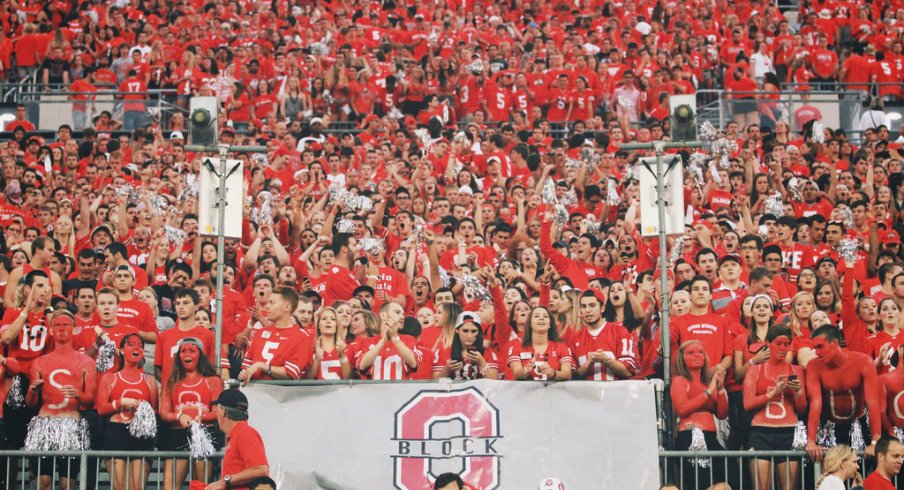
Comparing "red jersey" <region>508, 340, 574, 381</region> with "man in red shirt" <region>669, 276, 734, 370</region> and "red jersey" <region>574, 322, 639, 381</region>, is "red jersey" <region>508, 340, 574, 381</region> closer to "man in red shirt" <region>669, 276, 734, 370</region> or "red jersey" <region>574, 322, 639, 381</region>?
"red jersey" <region>574, 322, 639, 381</region>

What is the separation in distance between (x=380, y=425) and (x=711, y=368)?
9.72ft

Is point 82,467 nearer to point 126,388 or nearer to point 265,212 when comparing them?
point 126,388

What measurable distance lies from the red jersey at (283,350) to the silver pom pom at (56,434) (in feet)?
4.83

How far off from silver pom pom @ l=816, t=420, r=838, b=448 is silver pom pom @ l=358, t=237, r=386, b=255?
18.3 feet

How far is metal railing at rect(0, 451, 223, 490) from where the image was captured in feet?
34.8

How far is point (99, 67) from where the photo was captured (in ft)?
81.7

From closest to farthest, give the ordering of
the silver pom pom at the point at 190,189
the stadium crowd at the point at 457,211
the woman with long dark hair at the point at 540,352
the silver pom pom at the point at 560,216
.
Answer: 1. the woman with long dark hair at the point at 540,352
2. the stadium crowd at the point at 457,211
3. the silver pom pom at the point at 560,216
4. the silver pom pom at the point at 190,189

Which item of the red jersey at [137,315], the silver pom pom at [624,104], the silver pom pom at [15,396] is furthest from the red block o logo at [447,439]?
the silver pom pom at [624,104]

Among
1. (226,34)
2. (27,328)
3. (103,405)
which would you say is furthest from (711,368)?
(226,34)

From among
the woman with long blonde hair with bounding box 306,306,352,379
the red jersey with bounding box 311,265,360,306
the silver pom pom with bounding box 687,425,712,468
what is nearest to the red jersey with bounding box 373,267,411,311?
the red jersey with bounding box 311,265,360,306

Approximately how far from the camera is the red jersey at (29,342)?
12180 mm

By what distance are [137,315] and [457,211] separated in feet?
16.1

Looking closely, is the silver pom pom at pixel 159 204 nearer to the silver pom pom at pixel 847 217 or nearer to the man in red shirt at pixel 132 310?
the man in red shirt at pixel 132 310

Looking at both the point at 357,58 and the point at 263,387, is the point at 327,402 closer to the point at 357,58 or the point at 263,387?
the point at 263,387
